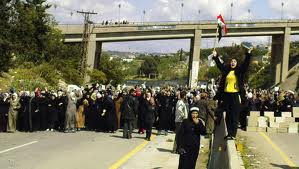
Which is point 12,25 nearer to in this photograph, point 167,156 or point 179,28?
point 179,28

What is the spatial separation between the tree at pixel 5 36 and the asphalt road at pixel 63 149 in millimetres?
31883

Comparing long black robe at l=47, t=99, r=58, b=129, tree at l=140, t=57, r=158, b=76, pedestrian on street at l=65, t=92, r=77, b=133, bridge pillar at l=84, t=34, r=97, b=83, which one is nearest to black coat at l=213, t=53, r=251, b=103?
pedestrian on street at l=65, t=92, r=77, b=133

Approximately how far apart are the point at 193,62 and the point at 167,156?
70.7m

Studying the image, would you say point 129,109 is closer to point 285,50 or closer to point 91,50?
point 91,50

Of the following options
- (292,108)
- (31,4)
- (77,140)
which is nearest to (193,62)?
(31,4)

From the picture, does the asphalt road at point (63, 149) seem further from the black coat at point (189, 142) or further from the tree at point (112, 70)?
the tree at point (112, 70)

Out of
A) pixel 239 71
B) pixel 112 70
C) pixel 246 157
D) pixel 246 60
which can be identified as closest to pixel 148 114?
pixel 246 157

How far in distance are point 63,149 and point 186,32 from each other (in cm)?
7228

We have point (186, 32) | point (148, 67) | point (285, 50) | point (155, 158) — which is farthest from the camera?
point (148, 67)

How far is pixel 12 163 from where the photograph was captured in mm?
13523

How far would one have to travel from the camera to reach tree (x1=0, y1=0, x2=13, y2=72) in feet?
173

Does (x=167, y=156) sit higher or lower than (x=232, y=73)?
lower

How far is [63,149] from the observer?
54.7ft

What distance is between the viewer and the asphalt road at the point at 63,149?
13684mm
